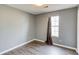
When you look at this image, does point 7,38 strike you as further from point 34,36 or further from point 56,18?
point 56,18

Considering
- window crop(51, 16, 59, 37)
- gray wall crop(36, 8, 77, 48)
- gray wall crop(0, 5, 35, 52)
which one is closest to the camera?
gray wall crop(0, 5, 35, 52)

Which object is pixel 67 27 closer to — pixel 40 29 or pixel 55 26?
pixel 55 26

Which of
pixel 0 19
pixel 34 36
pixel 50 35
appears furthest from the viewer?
pixel 34 36

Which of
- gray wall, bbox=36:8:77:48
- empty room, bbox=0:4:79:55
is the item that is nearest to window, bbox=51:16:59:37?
empty room, bbox=0:4:79:55

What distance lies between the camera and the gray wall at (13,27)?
2.58 m

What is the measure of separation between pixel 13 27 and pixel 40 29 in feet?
6.00

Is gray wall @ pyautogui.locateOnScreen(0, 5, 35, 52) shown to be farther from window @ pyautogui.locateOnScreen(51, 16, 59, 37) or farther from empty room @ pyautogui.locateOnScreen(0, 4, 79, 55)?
window @ pyautogui.locateOnScreen(51, 16, 59, 37)

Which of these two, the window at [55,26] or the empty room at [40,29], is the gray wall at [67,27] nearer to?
the empty room at [40,29]

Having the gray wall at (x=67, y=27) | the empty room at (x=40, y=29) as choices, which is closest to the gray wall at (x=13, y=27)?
the empty room at (x=40, y=29)

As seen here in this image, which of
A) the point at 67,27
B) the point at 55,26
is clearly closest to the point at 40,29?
the point at 55,26

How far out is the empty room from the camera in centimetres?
267
